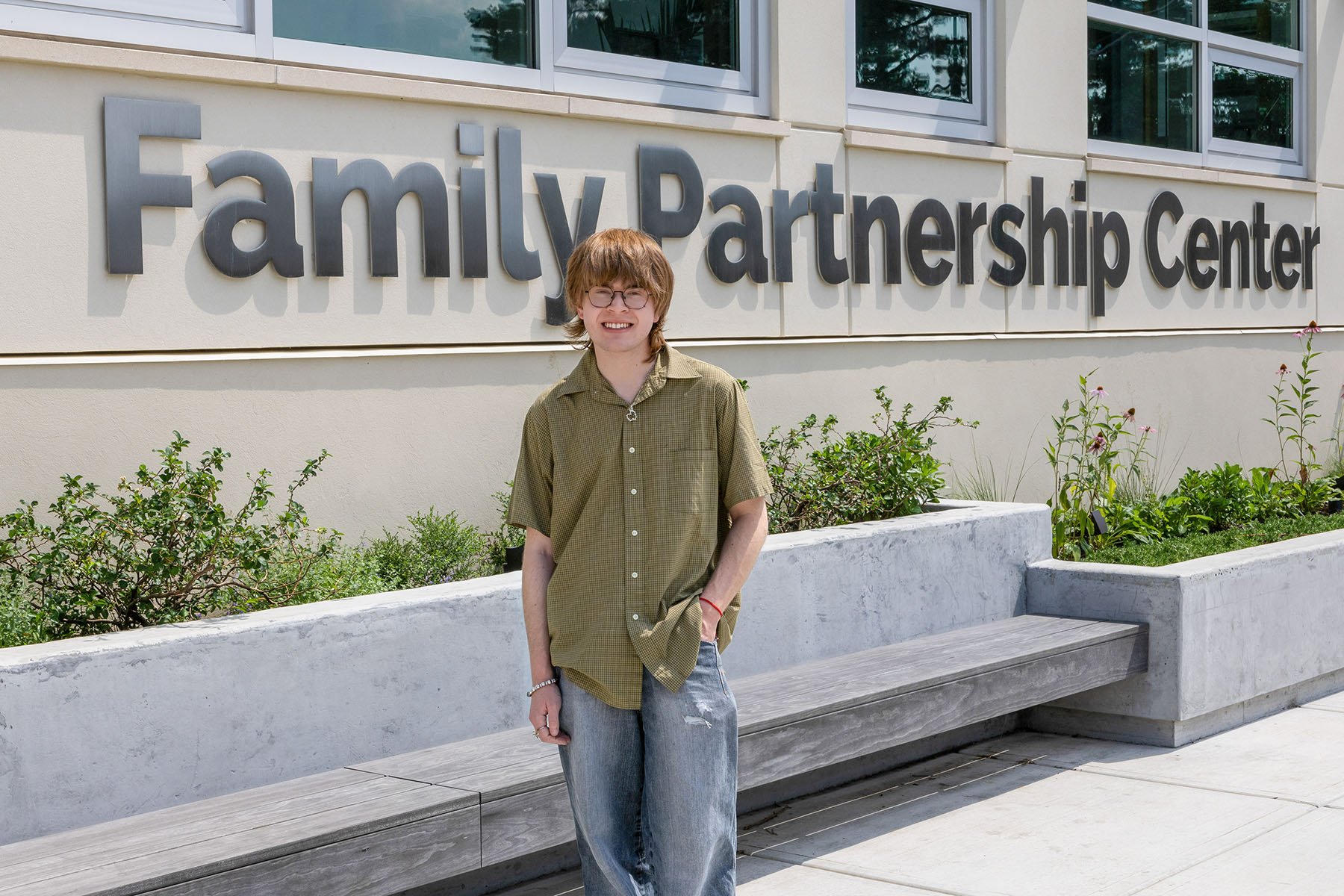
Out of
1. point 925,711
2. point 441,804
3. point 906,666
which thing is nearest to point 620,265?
point 441,804

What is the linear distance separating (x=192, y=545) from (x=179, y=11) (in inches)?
79.9

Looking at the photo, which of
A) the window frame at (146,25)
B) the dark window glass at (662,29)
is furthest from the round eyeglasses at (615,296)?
the dark window glass at (662,29)

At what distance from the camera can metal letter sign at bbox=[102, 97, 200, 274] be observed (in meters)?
4.74

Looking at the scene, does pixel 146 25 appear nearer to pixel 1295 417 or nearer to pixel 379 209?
pixel 379 209

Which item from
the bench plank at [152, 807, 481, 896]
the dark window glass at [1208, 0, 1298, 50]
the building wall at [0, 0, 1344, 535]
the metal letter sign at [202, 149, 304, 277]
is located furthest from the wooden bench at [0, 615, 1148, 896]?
the dark window glass at [1208, 0, 1298, 50]

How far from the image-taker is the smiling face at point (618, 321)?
2.86 meters

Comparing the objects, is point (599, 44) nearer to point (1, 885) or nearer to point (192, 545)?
point (192, 545)

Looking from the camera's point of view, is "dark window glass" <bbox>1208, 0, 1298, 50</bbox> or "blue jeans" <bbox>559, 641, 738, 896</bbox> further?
"dark window glass" <bbox>1208, 0, 1298, 50</bbox>

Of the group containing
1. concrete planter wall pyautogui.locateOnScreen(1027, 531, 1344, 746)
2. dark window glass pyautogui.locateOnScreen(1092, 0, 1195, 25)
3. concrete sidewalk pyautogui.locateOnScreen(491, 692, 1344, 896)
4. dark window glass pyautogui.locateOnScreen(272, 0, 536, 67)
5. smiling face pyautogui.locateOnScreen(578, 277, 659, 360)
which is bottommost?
concrete sidewalk pyautogui.locateOnScreen(491, 692, 1344, 896)

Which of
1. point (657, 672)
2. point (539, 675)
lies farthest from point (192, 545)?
point (657, 672)

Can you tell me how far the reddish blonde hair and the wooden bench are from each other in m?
1.40

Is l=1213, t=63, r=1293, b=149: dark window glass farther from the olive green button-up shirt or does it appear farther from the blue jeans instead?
the blue jeans

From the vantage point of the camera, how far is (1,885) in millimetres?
2967

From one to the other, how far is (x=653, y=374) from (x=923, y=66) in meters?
5.45
